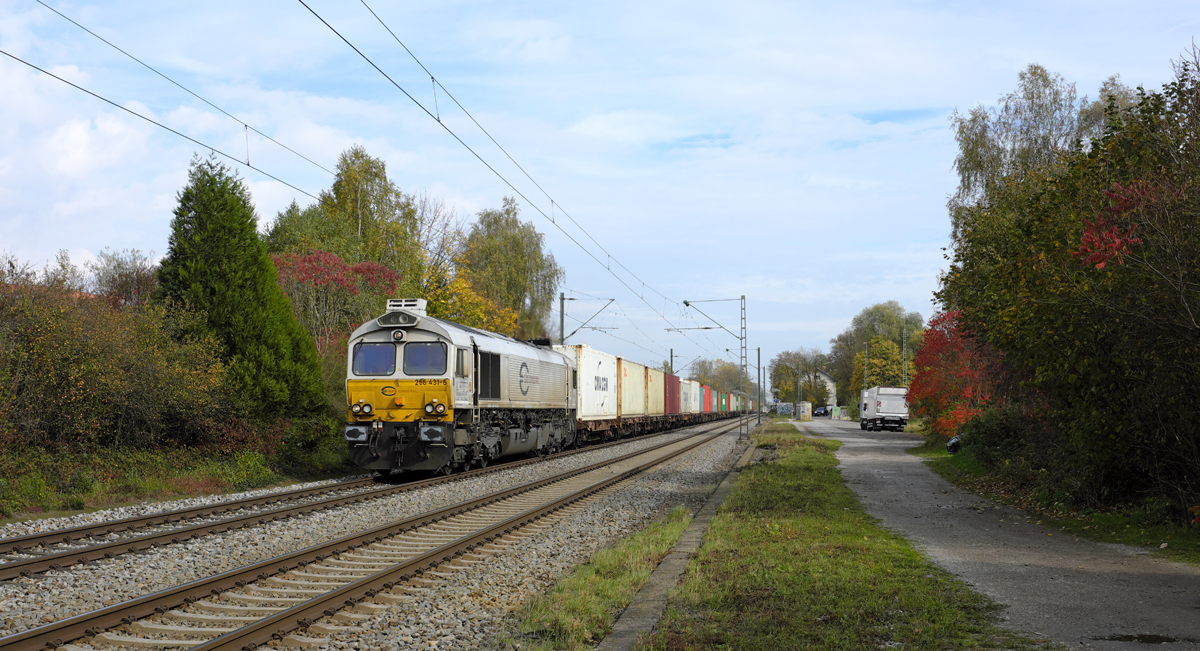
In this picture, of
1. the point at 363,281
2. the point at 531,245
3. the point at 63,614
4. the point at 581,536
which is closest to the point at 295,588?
the point at 63,614

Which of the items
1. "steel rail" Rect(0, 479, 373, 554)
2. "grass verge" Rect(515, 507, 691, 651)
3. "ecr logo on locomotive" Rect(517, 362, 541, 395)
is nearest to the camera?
"grass verge" Rect(515, 507, 691, 651)

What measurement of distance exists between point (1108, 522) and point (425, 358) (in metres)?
12.7

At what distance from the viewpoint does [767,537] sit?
33.8 ft

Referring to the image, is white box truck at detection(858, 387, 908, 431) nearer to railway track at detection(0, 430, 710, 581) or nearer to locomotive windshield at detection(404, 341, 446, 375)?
locomotive windshield at detection(404, 341, 446, 375)

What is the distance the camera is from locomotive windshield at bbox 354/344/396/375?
1838 centimetres

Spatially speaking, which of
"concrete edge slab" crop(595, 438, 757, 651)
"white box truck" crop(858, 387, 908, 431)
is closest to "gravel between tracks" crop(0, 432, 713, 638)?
"concrete edge slab" crop(595, 438, 757, 651)

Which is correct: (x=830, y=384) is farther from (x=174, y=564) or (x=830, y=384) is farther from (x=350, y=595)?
(x=350, y=595)

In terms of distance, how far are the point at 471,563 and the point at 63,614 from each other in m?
3.83

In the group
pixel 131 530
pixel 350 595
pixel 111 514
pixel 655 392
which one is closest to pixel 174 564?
pixel 131 530

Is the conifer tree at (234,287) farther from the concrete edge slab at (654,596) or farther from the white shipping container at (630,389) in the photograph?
the white shipping container at (630,389)

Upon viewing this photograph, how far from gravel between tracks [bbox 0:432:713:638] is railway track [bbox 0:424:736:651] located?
0.67 metres

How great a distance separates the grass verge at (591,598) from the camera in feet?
20.6

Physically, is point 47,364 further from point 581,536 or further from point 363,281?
point 363,281

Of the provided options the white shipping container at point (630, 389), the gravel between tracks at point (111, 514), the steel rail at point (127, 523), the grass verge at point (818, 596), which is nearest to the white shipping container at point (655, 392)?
the white shipping container at point (630, 389)
